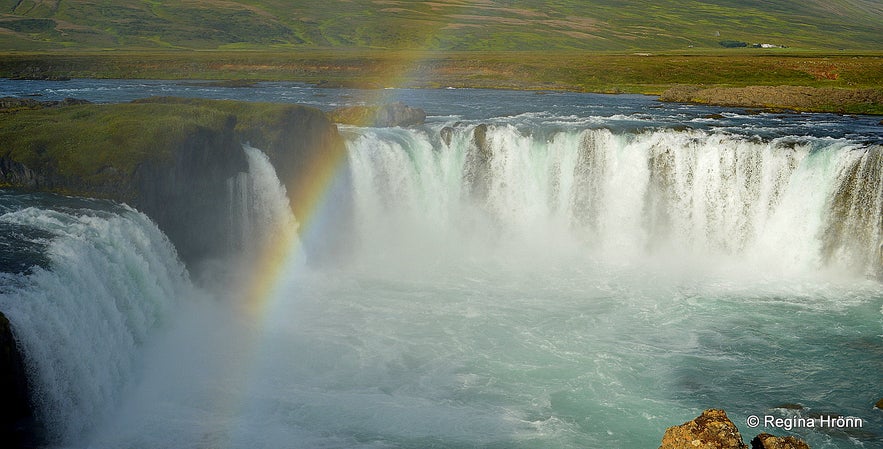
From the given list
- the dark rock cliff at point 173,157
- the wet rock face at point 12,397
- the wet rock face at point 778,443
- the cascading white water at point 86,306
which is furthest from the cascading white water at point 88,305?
the wet rock face at point 778,443

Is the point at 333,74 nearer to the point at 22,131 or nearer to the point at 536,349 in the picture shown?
the point at 22,131

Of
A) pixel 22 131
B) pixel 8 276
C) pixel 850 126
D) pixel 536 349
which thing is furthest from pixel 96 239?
pixel 850 126

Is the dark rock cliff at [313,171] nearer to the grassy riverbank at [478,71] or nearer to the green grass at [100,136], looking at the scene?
the green grass at [100,136]

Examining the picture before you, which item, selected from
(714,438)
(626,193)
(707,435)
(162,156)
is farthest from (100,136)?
(714,438)

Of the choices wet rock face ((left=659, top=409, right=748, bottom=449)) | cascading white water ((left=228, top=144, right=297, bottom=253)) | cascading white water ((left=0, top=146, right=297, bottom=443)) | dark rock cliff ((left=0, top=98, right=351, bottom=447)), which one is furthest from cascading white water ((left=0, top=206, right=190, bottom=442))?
wet rock face ((left=659, top=409, right=748, bottom=449))

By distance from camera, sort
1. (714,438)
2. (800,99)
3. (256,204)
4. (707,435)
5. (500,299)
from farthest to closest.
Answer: (800,99)
(256,204)
(500,299)
(707,435)
(714,438)

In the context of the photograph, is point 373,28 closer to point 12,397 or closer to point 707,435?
point 12,397
